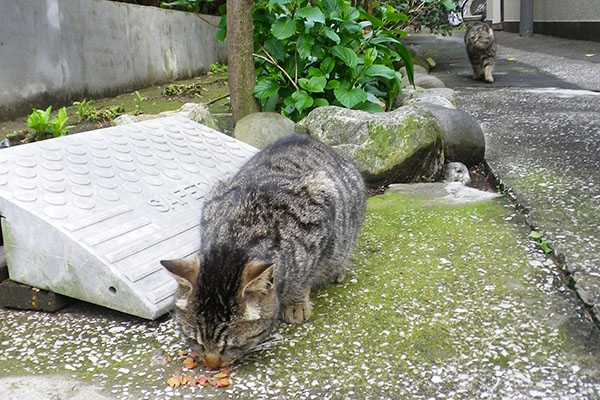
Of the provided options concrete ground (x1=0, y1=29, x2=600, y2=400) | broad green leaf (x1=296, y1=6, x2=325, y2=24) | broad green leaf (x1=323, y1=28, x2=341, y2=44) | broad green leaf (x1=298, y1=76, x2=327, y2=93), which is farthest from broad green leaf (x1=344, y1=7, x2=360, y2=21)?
concrete ground (x1=0, y1=29, x2=600, y2=400)

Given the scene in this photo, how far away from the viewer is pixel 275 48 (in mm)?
5105

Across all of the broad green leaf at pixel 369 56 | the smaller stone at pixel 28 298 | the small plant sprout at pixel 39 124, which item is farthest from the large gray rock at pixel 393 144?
the smaller stone at pixel 28 298

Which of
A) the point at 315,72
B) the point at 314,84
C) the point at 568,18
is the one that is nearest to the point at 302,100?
the point at 314,84

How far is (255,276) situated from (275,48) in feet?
11.9

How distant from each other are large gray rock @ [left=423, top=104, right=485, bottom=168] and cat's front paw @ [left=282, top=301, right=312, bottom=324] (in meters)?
2.46

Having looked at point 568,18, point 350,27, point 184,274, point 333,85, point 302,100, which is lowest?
point 184,274

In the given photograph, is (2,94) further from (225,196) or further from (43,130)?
(225,196)

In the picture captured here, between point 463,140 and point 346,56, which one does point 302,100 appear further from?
point 463,140

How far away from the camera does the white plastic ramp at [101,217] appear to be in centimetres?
233

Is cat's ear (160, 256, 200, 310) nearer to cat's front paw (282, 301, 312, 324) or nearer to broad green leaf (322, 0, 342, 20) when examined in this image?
cat's front paw (282, 301, 312, 324)

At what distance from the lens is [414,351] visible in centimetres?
207

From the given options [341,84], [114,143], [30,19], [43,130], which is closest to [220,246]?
[114,143]

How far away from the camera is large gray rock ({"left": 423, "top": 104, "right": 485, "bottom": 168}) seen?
14.3 ft

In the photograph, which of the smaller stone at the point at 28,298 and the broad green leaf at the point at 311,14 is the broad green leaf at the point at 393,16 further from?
the smaller stone at the point at 28,298
